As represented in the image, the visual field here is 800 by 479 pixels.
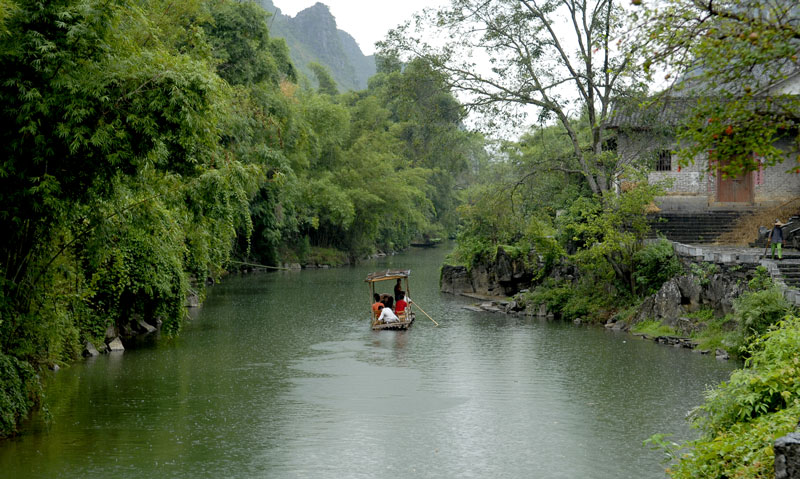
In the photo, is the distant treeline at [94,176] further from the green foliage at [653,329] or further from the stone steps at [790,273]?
the stone steps at [790,273]

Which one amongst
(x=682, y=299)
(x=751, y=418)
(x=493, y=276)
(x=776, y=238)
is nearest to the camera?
(x=751, y=418)

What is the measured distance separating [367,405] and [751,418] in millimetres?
7746

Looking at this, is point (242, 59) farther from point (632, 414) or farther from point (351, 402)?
point (632, 414)

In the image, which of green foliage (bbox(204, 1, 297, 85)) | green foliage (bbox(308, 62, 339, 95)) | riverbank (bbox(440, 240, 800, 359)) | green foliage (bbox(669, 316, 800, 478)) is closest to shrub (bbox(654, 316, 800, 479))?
green foliage (bbox(669, 316, 800, 478))

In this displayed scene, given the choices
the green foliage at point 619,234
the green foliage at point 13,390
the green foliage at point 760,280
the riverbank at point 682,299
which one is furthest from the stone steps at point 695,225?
the green foliage at point 13,390

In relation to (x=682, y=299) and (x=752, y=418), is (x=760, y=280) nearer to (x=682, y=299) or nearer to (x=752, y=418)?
(x=682, y=299)

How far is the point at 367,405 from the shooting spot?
14797 mm

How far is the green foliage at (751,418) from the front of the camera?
7.53 metres

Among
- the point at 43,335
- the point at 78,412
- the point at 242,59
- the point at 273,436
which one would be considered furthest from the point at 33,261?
the point at 242,59

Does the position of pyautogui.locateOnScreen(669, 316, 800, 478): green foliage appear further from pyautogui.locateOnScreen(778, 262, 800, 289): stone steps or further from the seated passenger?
the seated passenger

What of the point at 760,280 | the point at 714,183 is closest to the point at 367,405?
the point at 760,280

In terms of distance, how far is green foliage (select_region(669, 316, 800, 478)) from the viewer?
7531mm

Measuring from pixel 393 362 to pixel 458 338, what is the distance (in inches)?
169

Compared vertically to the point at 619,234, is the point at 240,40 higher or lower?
higher
